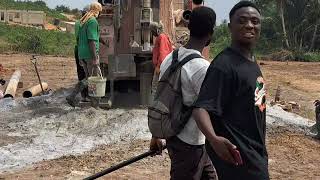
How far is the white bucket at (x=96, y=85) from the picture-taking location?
9.03m

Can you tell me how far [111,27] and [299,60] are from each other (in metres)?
21.6

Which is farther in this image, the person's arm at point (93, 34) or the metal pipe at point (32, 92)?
the metal pipe at point (32, 92)

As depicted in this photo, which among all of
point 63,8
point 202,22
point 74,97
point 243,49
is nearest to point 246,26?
point 243,49

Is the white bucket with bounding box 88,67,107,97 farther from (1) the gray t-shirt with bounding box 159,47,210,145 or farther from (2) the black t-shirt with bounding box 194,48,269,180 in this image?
(2) the black t-shirt with bounding box 194,48,269,180

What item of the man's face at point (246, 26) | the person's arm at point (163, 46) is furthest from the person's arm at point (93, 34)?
the man's face at point (246, 26)

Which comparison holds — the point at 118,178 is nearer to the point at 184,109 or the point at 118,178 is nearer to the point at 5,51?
the point at 184,109

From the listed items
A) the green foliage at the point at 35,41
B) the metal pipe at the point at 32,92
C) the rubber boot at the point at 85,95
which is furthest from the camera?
the green foliage at the point at 35,41

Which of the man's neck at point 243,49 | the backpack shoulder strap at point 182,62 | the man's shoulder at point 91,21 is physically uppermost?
the man's neck at point 243,49

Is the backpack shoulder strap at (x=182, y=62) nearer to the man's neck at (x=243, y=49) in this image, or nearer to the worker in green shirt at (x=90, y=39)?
the man's neck at (x=243, y=49)

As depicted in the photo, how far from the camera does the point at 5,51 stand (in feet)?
96.9

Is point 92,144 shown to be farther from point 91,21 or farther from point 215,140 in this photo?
point 215,140

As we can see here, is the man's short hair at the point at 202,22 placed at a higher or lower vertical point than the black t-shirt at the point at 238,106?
higher

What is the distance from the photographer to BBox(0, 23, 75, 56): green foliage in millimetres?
30577

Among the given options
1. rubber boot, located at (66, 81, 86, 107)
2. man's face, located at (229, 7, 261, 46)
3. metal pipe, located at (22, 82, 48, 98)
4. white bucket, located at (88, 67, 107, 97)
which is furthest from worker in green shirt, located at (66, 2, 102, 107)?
man's face, located at (229, 7, 261, 46)
